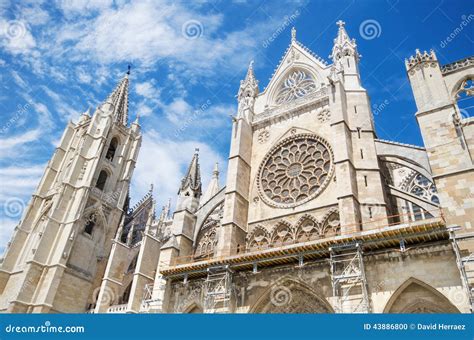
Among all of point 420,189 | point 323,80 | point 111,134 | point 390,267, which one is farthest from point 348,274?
point 111,134

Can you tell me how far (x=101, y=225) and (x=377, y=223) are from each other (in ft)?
65.3

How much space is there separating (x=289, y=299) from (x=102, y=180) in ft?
67.3

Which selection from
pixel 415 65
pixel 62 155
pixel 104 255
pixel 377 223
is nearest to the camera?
pixel 377 223

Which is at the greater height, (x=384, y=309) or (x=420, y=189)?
(x=420, y=189)

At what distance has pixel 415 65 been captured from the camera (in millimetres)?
14117

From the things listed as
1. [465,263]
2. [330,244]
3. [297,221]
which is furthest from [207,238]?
[465,263]

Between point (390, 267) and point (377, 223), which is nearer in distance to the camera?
point (390, 267)

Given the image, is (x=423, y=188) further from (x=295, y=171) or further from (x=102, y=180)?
(x=102, y=180)

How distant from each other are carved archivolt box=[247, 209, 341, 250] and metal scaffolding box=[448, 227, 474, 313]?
4456 mm

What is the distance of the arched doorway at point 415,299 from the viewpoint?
10234 millimetres

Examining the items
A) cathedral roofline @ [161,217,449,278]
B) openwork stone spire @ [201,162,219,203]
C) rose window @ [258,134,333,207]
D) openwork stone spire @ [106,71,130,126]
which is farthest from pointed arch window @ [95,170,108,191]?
rose window @ [258,134,333,207]

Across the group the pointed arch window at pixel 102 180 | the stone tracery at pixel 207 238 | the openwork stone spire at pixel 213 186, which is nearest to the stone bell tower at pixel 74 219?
the pointed arch window at pixel 102 180

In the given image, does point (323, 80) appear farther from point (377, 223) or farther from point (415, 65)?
point (377, 223)

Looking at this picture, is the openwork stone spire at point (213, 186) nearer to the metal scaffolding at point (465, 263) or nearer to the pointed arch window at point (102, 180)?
the pointed arch window at point (102, 180)
